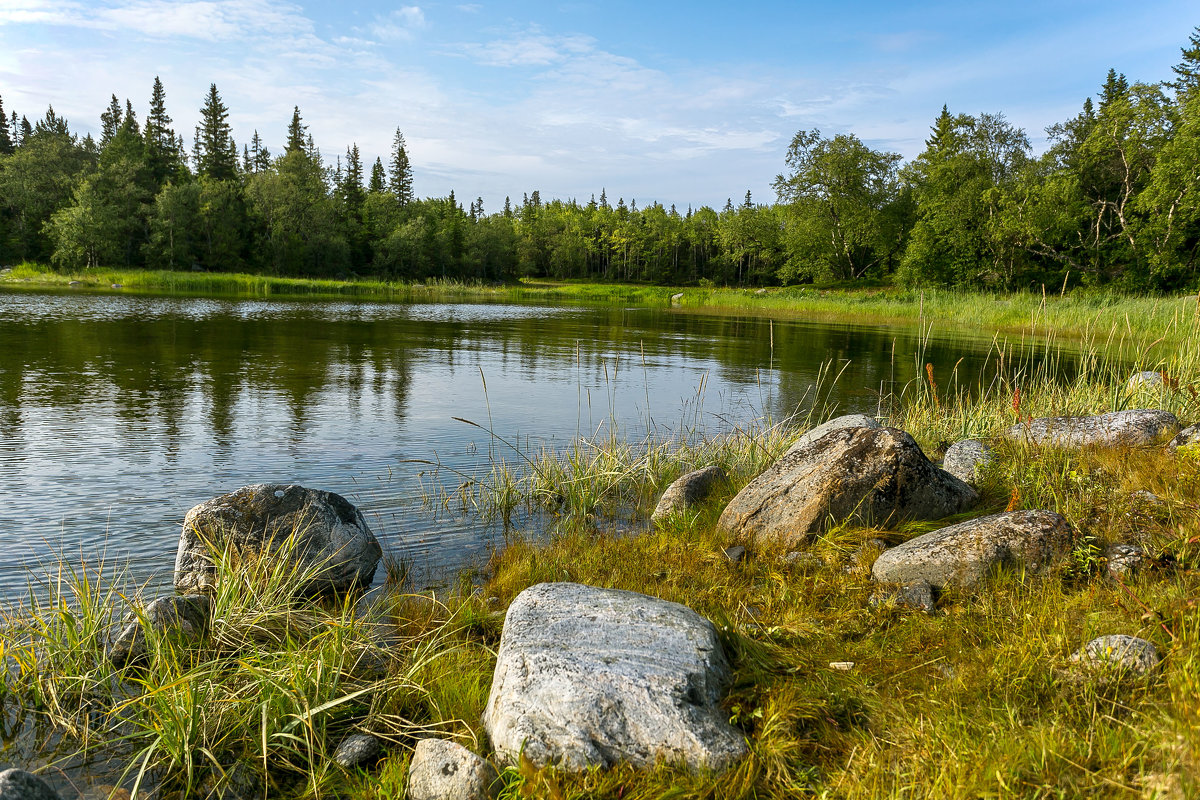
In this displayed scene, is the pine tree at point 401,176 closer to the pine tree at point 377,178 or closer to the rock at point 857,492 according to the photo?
the pine tree at point 377,178

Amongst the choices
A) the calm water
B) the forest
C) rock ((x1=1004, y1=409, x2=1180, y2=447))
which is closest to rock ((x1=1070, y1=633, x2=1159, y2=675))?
rock ((x1=1004, y1=409, x2=1180, y2=447))

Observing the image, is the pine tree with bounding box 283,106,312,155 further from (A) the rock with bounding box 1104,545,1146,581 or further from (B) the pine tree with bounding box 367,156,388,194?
(A) the rock with bounding box 1104,545,1146,581

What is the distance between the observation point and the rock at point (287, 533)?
197 inches

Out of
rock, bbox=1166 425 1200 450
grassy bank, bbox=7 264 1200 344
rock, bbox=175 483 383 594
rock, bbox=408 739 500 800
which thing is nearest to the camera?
rock, bbox=408 739 500 800

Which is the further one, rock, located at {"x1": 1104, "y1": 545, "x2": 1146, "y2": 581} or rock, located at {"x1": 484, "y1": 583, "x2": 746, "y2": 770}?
rock, located at {"x1": 1104, "y1": 545, "x2": 1146, "y2": 581}

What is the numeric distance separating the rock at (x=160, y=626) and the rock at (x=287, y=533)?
0.86 metres

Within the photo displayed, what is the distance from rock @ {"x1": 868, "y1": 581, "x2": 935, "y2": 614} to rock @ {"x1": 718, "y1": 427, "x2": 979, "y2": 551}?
962 millimetres

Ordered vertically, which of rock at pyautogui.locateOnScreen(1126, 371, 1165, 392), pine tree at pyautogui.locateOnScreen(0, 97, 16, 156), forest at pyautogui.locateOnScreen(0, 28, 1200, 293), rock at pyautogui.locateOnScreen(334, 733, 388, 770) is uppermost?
pine tree at pyautogui.locateOnScreen(0, 97, 16, 156)

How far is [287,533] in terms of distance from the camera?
17.2ft

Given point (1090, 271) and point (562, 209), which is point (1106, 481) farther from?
point (562, 209)

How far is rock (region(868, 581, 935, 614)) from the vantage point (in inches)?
167

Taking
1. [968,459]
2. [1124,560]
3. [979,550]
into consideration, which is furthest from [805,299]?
[1124,560]

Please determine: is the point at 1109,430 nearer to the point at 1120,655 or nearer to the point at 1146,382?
the point at 1146,382

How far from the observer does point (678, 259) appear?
112062 millimetres
